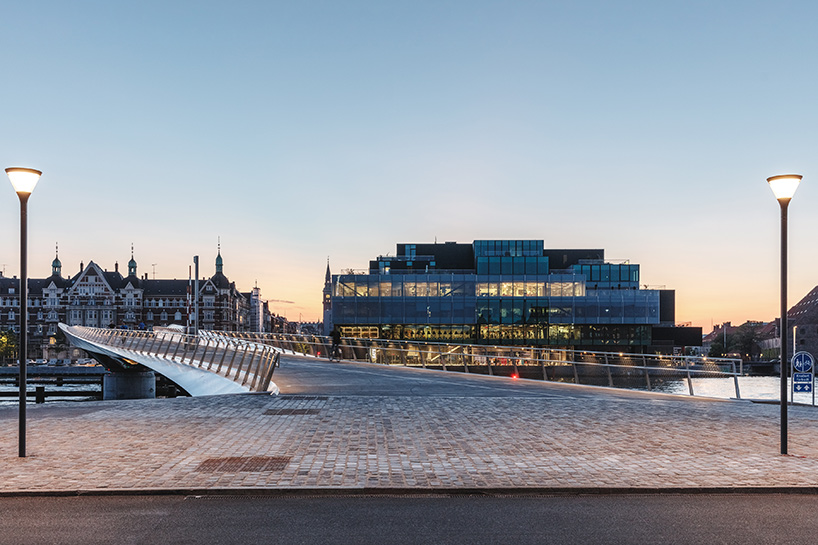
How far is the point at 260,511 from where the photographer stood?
668 cm

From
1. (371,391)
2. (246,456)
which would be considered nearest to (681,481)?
(246,456)

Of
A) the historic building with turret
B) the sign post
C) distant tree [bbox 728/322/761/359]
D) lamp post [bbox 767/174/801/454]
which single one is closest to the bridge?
the sign post

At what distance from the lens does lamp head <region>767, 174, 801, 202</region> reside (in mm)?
9793

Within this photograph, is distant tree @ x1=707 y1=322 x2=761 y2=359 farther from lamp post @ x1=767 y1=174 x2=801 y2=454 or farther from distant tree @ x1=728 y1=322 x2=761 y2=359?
lamp post @ x1=767 y1=174 x2=801 y2=454

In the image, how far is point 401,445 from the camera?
32.8 ft

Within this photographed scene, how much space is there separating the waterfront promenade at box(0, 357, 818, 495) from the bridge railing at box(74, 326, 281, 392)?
251 cm

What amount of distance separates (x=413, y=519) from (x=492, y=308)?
2414 inches

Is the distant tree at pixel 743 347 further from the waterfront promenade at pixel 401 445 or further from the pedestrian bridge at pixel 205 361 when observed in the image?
the waterfront promenade at pixel 401 445

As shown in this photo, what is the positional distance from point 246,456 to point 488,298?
58958mm

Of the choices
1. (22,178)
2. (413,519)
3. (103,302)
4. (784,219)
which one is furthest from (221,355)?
(103,302)

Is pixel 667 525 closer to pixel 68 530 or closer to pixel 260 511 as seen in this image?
pixel 260 511

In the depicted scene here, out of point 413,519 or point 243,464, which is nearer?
point 413,519

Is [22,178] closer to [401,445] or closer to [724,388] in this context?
[401,445]

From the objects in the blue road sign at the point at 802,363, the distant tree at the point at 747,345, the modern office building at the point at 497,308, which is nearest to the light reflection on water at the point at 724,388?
the blue road sign at the point at 802,363
